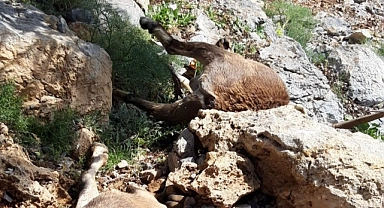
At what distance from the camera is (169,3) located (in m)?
9.03

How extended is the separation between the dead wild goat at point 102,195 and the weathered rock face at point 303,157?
32.2 inches

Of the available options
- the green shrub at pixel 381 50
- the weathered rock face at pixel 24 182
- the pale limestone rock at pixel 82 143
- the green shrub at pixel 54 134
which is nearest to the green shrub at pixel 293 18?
the green shrub at pixel 381 50

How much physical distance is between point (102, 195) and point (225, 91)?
7.24 ft

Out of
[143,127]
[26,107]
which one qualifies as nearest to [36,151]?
[26,107]

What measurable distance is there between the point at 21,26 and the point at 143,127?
57.7 inches

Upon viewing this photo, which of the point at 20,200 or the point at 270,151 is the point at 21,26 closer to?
the point at 20,200

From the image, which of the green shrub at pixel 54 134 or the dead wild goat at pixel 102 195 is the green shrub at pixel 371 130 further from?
the green shrub at pixel 54 134

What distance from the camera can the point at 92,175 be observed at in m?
4.87

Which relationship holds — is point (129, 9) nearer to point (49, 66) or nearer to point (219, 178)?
point (49, 66)

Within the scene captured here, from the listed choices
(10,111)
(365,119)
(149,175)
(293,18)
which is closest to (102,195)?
(149,175)

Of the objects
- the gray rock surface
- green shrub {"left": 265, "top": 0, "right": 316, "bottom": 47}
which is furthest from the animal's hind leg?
green shrub {"left": 265, "top": 0, "right": 316, "bottom": 47}

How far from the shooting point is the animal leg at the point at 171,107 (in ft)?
19.5

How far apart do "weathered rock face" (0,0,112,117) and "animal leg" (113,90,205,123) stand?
48cm

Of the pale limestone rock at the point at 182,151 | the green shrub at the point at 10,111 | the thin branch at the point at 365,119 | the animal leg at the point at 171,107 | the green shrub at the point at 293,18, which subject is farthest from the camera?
the green shrub at the point at 293,18
